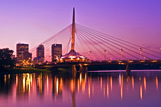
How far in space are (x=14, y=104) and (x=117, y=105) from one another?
11491mm

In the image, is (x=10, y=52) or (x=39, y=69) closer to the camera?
(x=10, y=52)

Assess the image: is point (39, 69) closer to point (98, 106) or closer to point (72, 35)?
point (72, 35)

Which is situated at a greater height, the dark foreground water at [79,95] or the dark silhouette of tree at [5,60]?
the dark silhouette of tree at [5,60]

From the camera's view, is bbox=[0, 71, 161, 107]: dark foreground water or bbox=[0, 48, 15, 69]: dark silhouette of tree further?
bbox=[0, 48, 15, 69]: dark silhouette of tree

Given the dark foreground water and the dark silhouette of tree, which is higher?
the dark silhouette of tree

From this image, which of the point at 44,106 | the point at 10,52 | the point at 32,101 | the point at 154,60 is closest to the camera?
the point at 44,106

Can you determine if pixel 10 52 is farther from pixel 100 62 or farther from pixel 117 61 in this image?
pixel 117 61

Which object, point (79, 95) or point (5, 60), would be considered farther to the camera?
point (5, 60)

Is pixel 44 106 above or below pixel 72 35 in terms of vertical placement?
below

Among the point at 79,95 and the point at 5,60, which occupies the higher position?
the point at 5,60

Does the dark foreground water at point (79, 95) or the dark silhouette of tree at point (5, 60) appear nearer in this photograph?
the dark foreground water at point (79, 95)

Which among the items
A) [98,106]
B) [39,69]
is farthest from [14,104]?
[39,69]

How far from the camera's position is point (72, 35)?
119 meters

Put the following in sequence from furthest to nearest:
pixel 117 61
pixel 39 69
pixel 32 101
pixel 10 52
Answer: pixel 39 69 < pixel 10 52 < pixel 117 61 < pixel 32 101
